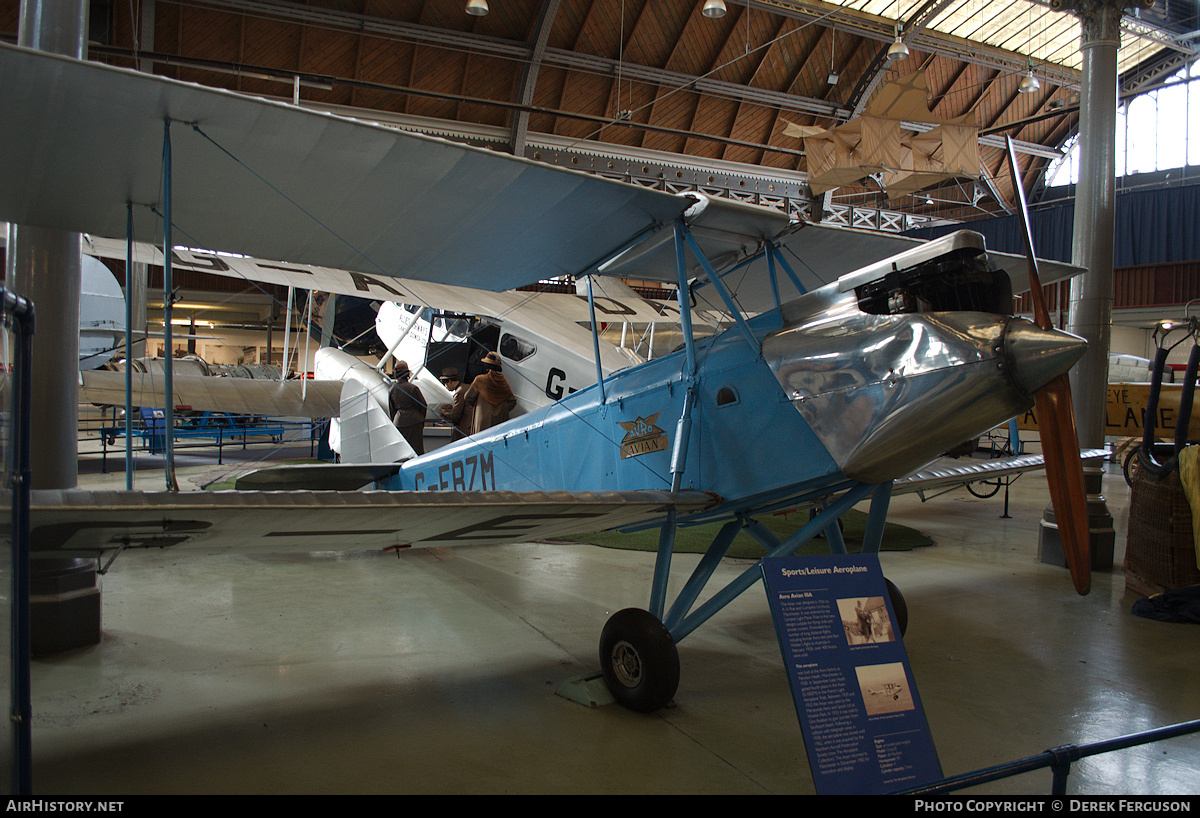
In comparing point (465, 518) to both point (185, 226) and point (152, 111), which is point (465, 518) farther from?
point (185, 226)

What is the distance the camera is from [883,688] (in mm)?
2320

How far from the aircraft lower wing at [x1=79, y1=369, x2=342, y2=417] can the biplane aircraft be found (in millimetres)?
8164

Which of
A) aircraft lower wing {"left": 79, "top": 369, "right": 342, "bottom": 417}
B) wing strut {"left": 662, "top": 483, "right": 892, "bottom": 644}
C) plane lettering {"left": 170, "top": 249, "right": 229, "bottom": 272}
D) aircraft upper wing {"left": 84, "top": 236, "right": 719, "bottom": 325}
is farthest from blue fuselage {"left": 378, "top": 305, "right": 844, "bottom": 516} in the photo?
aircraft lower wing {"left": 79, "top": 369, "right": 342, "bottom": 417}

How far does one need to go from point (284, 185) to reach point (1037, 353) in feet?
10.9

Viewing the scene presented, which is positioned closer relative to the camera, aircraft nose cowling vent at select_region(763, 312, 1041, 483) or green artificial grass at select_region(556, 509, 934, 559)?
aircraft nose cowling vent at select_region(763, 312, 1041, 483)

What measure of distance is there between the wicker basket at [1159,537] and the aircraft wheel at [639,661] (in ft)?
13.9

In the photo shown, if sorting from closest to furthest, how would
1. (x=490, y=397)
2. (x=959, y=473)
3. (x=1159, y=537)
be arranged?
(x=959, y=473) → (x=1159, y=537) → (x=490, y=397)

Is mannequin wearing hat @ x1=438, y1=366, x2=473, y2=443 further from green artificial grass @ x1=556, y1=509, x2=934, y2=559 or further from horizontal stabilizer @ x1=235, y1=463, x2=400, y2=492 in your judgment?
green artificial grass @ x1=556, y1=509, x2=934, y2=559

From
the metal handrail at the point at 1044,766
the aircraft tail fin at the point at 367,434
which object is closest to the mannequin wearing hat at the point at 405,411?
the aircraft tail fin at the point at 367,434

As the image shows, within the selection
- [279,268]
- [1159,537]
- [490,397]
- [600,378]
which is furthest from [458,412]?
[1159,537]

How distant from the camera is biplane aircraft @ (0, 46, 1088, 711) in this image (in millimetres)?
2656

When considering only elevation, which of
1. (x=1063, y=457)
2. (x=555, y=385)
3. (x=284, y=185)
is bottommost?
(x=1063, y=457)

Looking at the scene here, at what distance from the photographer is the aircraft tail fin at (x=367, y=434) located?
28.6 ft

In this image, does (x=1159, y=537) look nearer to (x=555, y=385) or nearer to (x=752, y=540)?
(x=752, y=540)
